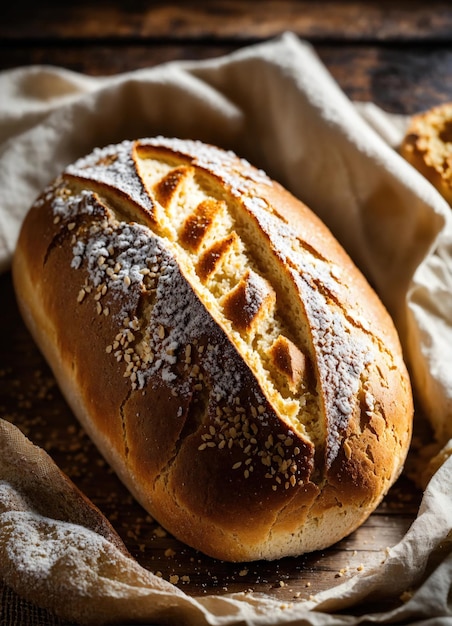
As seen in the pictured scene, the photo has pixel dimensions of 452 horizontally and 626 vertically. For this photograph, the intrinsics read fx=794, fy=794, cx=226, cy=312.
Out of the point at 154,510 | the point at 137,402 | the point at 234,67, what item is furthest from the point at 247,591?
the point at 234,67

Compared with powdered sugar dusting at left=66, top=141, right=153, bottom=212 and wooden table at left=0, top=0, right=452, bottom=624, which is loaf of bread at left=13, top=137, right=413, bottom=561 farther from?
wooden table at left=0, top=0, right=452, bottom=624

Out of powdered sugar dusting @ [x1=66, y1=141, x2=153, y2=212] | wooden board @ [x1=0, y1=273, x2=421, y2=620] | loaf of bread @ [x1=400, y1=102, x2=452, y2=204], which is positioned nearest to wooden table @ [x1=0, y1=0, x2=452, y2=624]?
wooden board @ [x1=0, y1=273, x2=421, y2=620]

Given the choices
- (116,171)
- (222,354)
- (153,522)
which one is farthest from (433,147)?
(153,522)

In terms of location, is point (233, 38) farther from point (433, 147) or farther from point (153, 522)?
point (153, 522)

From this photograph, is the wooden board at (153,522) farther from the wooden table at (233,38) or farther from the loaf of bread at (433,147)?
the loaf of bread at (433,147)

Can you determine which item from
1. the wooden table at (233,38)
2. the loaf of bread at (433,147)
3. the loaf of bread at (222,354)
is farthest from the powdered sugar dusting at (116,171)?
the loaf of bread at (433,147)

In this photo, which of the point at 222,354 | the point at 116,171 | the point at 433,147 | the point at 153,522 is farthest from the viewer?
the point at 433,147

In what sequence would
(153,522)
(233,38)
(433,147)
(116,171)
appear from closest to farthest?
(153,522) → (116,171) → (433,147) → (233,38)
